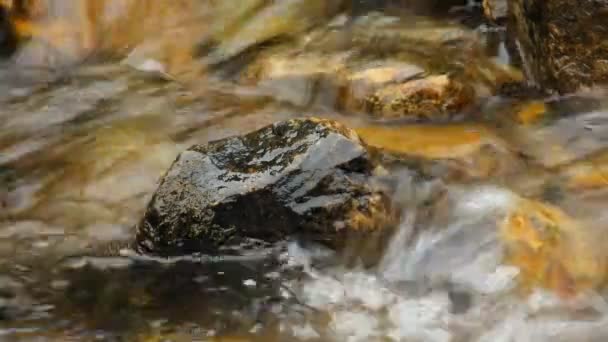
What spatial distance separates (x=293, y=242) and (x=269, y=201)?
235 mm

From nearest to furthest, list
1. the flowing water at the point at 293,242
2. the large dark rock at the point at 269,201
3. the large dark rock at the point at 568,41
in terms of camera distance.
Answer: the flowing water at the point at 293,242, the large dark rock at the point at 269,201, the large dark rock at the point at 568,41

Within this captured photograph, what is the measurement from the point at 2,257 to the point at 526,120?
337 cm

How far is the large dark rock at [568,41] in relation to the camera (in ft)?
17.3

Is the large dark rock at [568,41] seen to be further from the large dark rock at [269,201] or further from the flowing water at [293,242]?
the large dark rock at [269,201]

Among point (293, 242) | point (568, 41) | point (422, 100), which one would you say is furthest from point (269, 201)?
point (568, 41)

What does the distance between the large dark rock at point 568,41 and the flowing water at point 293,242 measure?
0.16 m

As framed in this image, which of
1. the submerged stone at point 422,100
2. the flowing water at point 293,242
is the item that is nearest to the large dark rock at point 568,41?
the flowing water at point 293,242

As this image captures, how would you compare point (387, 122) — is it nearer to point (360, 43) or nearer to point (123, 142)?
point (360, 43)

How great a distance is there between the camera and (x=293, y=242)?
380cm

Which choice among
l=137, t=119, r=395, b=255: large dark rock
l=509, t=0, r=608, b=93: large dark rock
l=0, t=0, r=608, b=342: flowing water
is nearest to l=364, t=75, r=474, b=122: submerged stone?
l=0, t=0, r=608, b=342: flowing water

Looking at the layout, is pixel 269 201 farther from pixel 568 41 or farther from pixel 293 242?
pixel 568 41

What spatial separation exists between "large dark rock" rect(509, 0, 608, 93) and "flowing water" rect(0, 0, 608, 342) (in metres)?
0.16

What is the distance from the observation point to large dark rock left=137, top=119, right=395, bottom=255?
376 centimetres

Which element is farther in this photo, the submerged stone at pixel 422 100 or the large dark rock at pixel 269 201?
the submerged stone at pixel 422 100
